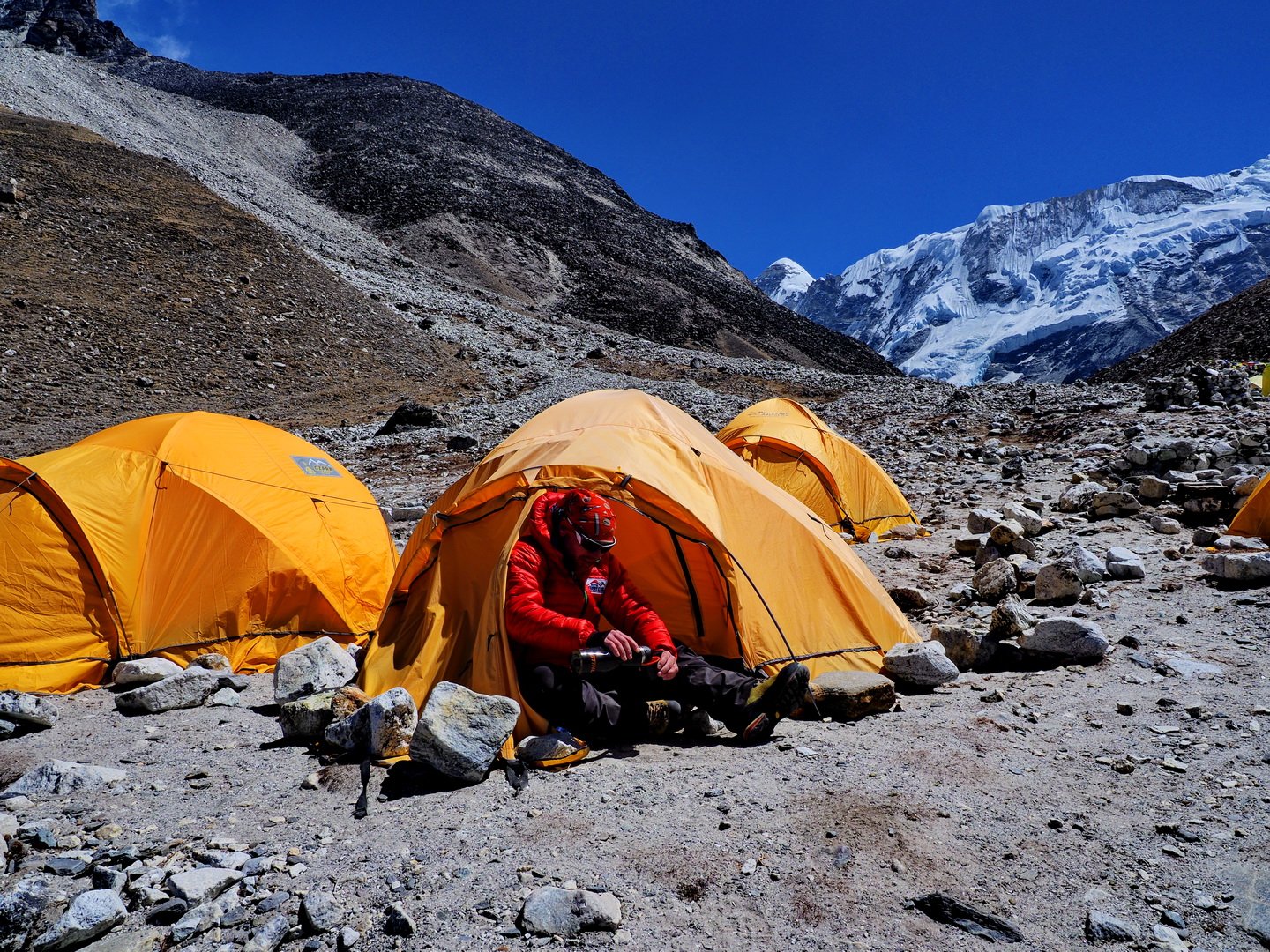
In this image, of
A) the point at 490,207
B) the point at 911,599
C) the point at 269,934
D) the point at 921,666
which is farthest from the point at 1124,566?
the point at 490,207

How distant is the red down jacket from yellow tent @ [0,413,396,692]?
256cm

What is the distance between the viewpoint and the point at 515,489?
17.7 feet

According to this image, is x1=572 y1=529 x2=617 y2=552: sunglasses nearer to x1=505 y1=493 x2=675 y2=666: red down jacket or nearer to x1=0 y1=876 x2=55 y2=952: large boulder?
→ x1=505 y1=493 x2=675 y2=666: red down jacket

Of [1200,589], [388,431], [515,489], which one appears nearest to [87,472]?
[515,489]

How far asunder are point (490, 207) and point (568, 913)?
6591cm

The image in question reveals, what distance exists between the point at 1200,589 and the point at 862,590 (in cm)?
325

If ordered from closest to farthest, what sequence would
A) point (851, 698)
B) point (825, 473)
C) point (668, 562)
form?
point (851, 698) < point (668, 562) < point (825, 473)

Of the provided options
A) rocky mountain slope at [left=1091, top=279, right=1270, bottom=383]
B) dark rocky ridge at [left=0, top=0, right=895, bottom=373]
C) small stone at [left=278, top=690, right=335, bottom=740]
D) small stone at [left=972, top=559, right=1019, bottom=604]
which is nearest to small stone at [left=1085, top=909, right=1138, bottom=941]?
small stone at [left=278, top=690, right=335, bottom=740]

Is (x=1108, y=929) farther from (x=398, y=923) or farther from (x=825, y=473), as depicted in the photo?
(x=825, y=473)

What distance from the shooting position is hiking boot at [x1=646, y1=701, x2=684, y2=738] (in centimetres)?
465

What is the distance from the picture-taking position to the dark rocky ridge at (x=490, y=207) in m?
54.1

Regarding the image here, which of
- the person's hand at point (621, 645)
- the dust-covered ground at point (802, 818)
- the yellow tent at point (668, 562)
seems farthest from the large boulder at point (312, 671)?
the person's hand at point (621, 645)

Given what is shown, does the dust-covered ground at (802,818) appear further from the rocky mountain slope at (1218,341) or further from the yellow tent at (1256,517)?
the rocky mountain slope at (1218,341)

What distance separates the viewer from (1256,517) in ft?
25.2
